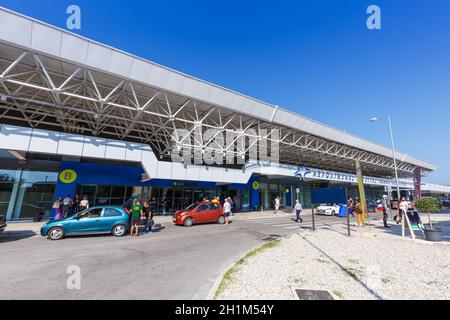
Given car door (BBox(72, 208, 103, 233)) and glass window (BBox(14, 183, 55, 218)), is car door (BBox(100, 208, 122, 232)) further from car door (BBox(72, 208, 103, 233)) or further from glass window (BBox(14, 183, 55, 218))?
glass window (BBox(14, 183, 55, 218))

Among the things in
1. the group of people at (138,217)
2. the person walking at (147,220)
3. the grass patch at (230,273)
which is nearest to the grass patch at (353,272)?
the grass patch at (230,273)

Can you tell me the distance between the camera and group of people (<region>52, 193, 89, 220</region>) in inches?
536

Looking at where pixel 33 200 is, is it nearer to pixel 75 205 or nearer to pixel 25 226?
pixel 75 205

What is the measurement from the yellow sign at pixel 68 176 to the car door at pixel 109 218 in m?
8.06

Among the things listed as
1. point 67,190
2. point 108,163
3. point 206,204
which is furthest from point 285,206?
point 67,190

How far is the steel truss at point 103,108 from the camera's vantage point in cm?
1186

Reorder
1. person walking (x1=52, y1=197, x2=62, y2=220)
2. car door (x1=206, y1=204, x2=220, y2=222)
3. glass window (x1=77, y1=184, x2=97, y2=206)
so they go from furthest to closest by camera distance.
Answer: glass window (x1=77, y1=184, x2=97, y2=206) < car door (x1=206, y1=204, x2=220, y2=222) < person walking (x1=52, y1=197, x2=62, y2=220)

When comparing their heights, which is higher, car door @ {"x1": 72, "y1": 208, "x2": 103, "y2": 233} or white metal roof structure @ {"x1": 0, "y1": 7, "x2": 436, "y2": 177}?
white metal roof structure @ {"x1": 0, "y1": 7, "x2": 436, "y2": 177}

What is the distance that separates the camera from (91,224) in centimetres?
975

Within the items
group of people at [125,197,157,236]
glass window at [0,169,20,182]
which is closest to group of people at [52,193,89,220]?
glass window at [0,169,20,182]

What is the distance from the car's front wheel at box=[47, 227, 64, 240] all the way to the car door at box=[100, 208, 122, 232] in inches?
→ 62.4

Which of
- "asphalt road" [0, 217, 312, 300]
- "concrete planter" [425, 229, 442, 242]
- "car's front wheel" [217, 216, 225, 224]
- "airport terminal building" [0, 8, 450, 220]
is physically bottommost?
"asphalt road" [0, 217, 312, 300]

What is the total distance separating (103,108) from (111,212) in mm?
10212

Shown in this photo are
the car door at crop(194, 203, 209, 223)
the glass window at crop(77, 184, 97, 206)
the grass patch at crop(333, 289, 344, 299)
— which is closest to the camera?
the grass patch at crop(333, 289, 344, 299)
